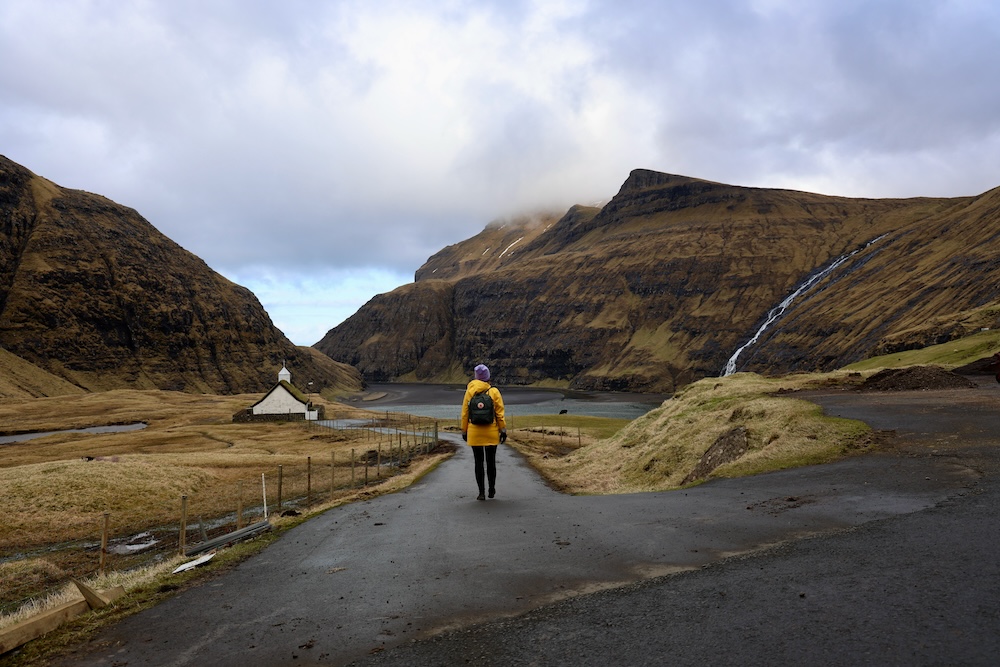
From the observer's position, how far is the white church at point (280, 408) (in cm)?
8569

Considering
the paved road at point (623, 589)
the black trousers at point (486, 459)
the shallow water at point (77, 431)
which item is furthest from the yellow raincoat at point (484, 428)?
the shallow water at point (77, 431)

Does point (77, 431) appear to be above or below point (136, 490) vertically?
above

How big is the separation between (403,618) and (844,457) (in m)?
12.3

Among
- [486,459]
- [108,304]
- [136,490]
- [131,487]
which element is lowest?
[136,490]

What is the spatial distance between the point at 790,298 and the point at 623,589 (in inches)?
7616

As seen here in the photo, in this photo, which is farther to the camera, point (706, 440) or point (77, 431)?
point (77, 431)

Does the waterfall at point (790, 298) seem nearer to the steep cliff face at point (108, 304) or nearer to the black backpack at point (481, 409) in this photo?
the steep cliff face at point (108, 304)

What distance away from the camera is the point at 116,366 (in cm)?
14550

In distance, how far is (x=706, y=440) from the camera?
2245cm

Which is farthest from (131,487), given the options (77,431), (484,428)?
(77,431)

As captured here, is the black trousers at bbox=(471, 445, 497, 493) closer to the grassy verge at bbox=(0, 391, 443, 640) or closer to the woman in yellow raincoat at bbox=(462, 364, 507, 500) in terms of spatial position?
the woman in yellow raincoat at bbox=(462, 364, 507, 500)

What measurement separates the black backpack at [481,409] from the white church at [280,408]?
7855 cm

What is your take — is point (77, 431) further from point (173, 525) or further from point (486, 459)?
point (486, 459)

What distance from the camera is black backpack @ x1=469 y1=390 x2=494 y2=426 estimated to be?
13008mm
